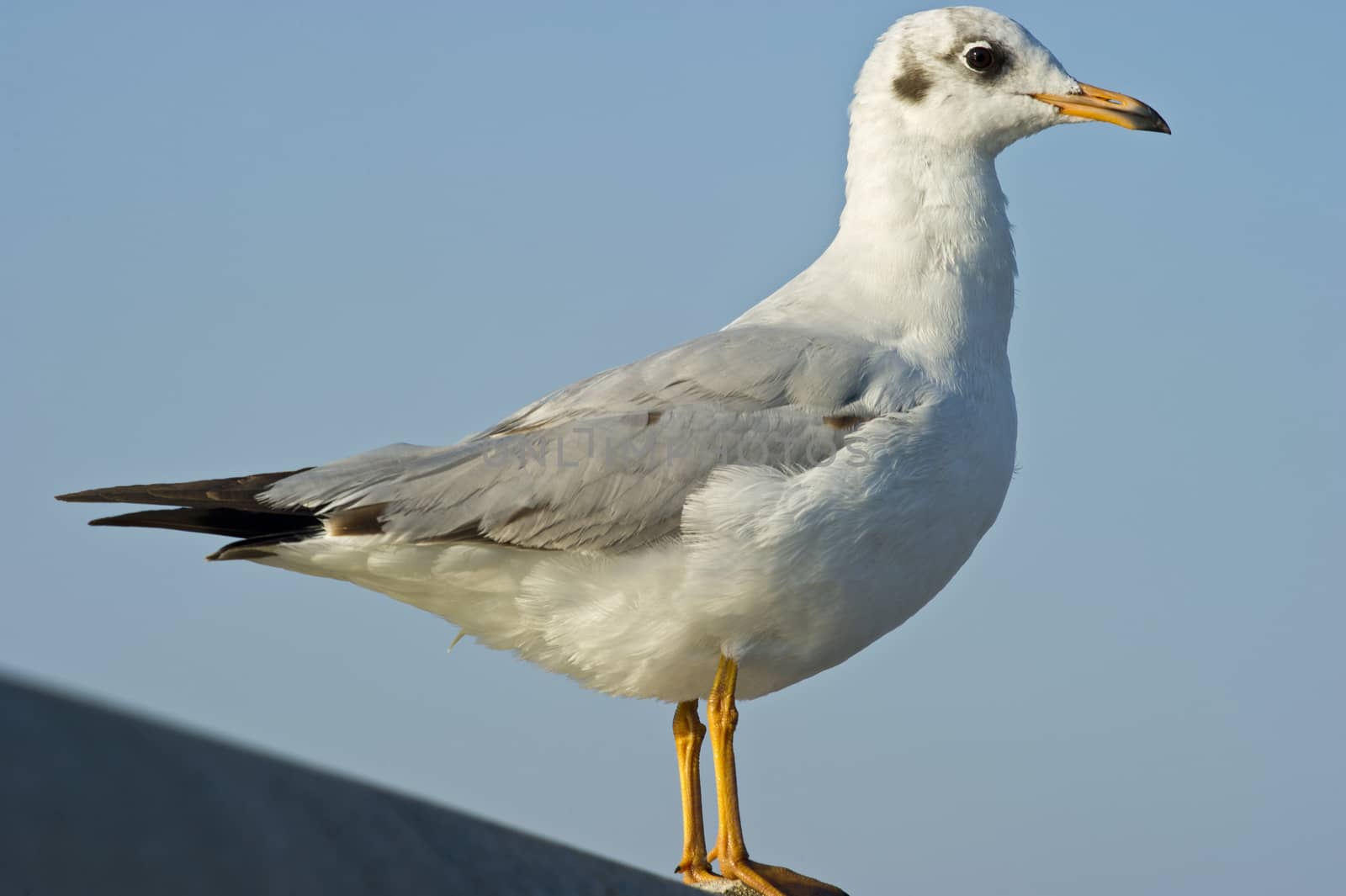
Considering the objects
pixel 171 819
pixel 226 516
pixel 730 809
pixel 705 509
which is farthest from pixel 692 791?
pixel 171 819

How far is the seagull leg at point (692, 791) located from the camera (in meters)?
6.39

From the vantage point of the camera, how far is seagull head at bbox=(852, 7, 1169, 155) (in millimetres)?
7027

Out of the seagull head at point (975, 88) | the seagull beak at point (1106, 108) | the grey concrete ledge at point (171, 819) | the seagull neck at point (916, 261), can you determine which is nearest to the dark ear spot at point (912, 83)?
the seagull head at point (975, 88)

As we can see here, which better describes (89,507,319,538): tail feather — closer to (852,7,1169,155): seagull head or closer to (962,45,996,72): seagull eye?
(852,7,1169,155): seagull head

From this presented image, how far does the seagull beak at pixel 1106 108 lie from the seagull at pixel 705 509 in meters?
1.20

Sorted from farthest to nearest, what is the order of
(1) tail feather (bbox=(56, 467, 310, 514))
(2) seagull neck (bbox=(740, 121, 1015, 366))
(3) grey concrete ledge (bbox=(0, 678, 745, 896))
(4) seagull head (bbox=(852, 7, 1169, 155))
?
1. (4) seagull head (bbox=(852, 7, 1169, 155))
2. (2) seagull neck (bbox=(740, 121, 1015, 366))
3. (1) tail feather (bbox=(56, 467, 310, 514))
4. (3) grey concrete ledge (bbox=(0, 678, 745, 896))

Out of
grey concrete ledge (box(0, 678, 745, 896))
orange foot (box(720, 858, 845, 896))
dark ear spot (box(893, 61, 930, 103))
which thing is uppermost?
dark ear spot (box(893, 61, 930, 103))

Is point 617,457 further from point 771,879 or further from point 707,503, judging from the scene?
point 771,879

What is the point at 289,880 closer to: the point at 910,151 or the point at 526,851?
the point at 526,851

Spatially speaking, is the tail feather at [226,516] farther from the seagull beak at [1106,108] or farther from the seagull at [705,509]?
the seagull beak at [1106,108]

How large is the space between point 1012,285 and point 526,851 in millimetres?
4807

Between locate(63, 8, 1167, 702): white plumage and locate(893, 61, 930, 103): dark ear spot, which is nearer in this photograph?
locate(63, 8, 1167, 702): white plumage

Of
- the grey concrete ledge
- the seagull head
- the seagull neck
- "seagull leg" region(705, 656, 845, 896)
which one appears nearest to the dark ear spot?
the seagull head

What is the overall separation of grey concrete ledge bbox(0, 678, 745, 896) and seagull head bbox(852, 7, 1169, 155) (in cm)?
532
